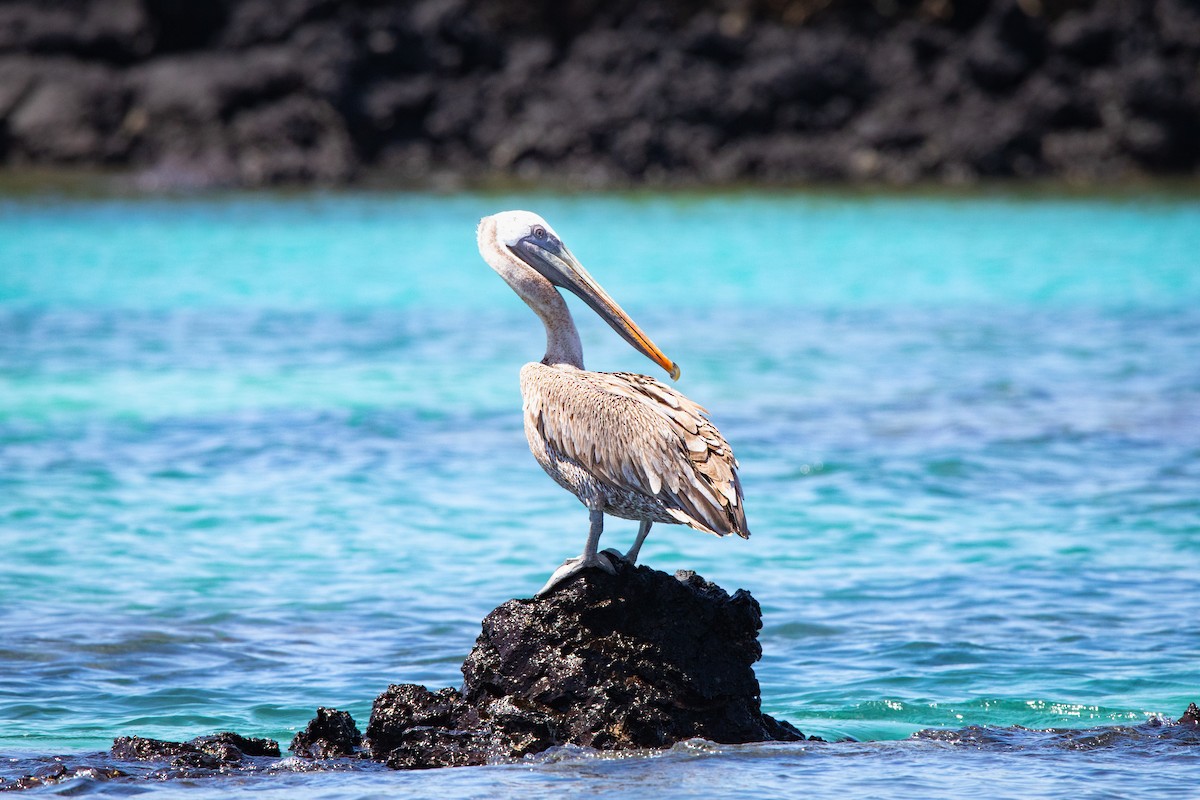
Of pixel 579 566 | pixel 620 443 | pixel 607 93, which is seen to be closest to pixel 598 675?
pixel 579 566

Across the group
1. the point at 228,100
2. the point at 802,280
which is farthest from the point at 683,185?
the point at 802,280

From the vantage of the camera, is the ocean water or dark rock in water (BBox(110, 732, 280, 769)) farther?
the ocean water

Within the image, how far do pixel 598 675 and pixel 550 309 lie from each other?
3.87 feet

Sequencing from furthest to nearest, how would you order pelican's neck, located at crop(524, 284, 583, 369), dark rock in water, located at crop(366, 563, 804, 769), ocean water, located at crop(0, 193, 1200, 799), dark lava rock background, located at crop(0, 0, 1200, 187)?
dark lava rock background, located at crop(0, 0, 1200, 187) → ocean water, located at crop(0, 193, 1200, 799) → pelican's neck, located at crop(524, 284, 583, 369) → dark rock in water, located at crop(366, 563, 804, 769)

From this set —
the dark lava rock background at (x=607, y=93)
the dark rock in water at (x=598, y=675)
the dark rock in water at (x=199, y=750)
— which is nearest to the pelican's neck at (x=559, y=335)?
the dark rock in water at (x=598, y=675)

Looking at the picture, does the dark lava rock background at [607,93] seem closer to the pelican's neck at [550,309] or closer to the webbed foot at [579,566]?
the pelican's neck at [550,309]

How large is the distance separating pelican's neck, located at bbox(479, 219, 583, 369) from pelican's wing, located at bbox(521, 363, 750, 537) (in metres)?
0.20

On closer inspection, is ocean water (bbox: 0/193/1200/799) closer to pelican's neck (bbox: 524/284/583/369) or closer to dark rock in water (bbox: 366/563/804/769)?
dark rock in water (bbox: 366/563/804/769)

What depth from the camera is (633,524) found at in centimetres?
885

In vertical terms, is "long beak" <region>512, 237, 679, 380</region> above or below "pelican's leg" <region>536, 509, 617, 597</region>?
above

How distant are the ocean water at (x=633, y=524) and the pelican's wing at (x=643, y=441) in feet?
2.37

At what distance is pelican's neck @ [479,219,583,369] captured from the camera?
4953 mm

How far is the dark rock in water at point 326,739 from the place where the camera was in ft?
15.2

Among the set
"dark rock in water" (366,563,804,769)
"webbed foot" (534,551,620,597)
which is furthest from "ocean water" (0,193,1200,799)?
"webbed foot" (534,551,620,597)
